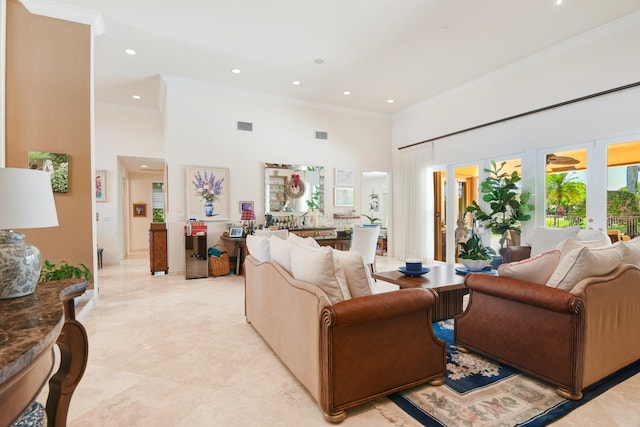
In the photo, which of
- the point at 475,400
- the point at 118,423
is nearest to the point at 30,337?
the point at 118,423

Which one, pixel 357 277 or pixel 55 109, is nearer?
pixel 357 277

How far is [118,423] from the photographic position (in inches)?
69.2

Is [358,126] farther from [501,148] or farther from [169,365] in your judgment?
[169,365]

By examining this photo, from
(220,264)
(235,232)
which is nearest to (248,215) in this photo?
(235,232)

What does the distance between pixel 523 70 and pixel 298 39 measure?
351 centimetres

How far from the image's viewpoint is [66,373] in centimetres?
130

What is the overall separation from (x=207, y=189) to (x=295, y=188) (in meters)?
1.74

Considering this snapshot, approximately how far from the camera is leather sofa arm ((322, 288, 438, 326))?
5.49 feet

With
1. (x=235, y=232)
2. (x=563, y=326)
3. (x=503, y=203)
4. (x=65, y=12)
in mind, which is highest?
(x=65, y=12)

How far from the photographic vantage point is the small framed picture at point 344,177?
708 cm

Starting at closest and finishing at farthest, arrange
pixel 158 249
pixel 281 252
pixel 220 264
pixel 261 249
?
1. pixel 281 252
2. pixel 261 249
3. pixel 220 264
4. pixel 158 249

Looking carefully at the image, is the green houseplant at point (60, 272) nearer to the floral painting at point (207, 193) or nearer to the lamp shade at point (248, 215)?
the floral painting at point (207, 193)

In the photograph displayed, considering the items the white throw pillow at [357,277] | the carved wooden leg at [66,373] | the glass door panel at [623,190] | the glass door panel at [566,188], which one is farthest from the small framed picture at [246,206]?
the glass door panel at [623,190]

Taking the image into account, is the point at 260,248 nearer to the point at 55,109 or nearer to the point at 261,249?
the point at 261,249
